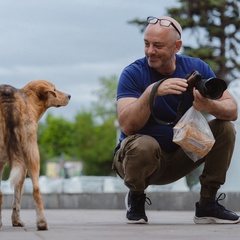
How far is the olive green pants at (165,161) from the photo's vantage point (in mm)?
8133

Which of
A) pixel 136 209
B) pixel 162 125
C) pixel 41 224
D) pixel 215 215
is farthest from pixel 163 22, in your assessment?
pixel 41 224

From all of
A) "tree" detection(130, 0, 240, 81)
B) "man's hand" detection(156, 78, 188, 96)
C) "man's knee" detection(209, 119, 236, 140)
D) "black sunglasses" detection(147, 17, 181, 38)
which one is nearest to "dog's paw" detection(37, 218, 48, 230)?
"man's hand" detection(156, 78, 188, 96)

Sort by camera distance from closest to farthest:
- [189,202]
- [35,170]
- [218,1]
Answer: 1. [35,170]
2. [189,202]
3. [218,1]

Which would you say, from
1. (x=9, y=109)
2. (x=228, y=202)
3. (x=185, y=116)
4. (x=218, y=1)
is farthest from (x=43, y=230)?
(x=218, y=1)

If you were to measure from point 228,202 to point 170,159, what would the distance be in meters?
5.27

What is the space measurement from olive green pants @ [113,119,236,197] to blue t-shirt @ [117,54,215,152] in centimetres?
14

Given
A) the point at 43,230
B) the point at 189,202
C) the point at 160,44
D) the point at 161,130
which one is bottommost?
the point at 189,202

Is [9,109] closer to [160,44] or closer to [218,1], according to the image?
[160,44]

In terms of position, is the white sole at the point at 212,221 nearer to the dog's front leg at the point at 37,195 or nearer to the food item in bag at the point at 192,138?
the food item in bag at the point at 192,138

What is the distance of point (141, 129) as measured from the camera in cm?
828

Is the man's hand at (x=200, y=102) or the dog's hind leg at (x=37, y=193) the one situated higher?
the man's hand at (x=200, y=102)

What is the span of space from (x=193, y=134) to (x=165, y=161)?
2.27 ft

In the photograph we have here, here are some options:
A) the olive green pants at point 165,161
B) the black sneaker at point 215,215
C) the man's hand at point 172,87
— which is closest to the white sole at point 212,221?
the black sneaker at point 215,215

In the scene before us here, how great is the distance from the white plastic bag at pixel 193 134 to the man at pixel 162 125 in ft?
0.32
